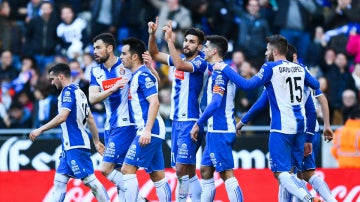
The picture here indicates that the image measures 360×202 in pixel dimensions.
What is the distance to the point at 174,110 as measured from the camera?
15.7m

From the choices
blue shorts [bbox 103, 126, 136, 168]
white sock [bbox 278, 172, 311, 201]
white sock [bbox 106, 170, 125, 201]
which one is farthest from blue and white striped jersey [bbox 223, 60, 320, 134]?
white sock [bbox 106, 170, 125, 201]

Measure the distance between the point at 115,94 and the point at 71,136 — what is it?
86cm

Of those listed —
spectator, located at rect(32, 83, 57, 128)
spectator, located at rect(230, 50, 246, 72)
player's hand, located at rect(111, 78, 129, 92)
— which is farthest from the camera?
spectator, located at rect(230, 50, 246, 72)

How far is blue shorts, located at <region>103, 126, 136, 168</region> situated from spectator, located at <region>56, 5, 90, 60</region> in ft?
23.9

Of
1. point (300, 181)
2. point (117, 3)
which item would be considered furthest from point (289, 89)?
point (117, 3)

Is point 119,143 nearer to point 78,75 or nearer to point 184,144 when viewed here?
point 184,144

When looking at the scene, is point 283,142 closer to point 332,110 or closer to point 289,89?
point 289,89

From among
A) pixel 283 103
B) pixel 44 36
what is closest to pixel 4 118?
pixel 44 36

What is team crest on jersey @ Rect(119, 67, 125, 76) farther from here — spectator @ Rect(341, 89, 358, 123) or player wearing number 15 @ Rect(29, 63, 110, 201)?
spectator @ Rect(341, 89, 358, 123)

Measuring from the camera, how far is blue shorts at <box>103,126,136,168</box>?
15.6 m

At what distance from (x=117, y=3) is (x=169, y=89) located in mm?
2760

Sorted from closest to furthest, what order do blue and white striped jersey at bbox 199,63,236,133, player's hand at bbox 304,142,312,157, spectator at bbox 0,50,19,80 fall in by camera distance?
1. blue and white striped jersey at bbox 199,63,236,133
2. player's hand at bbox 304,142,312,157
3. spectator at bbox 0,50,19,80

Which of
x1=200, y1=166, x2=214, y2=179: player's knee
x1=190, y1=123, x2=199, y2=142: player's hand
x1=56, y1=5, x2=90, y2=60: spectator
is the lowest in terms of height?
x1=200, y1=166, x2=214, y2=179: player's knee

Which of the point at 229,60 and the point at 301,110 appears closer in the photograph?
the point at 301,110
